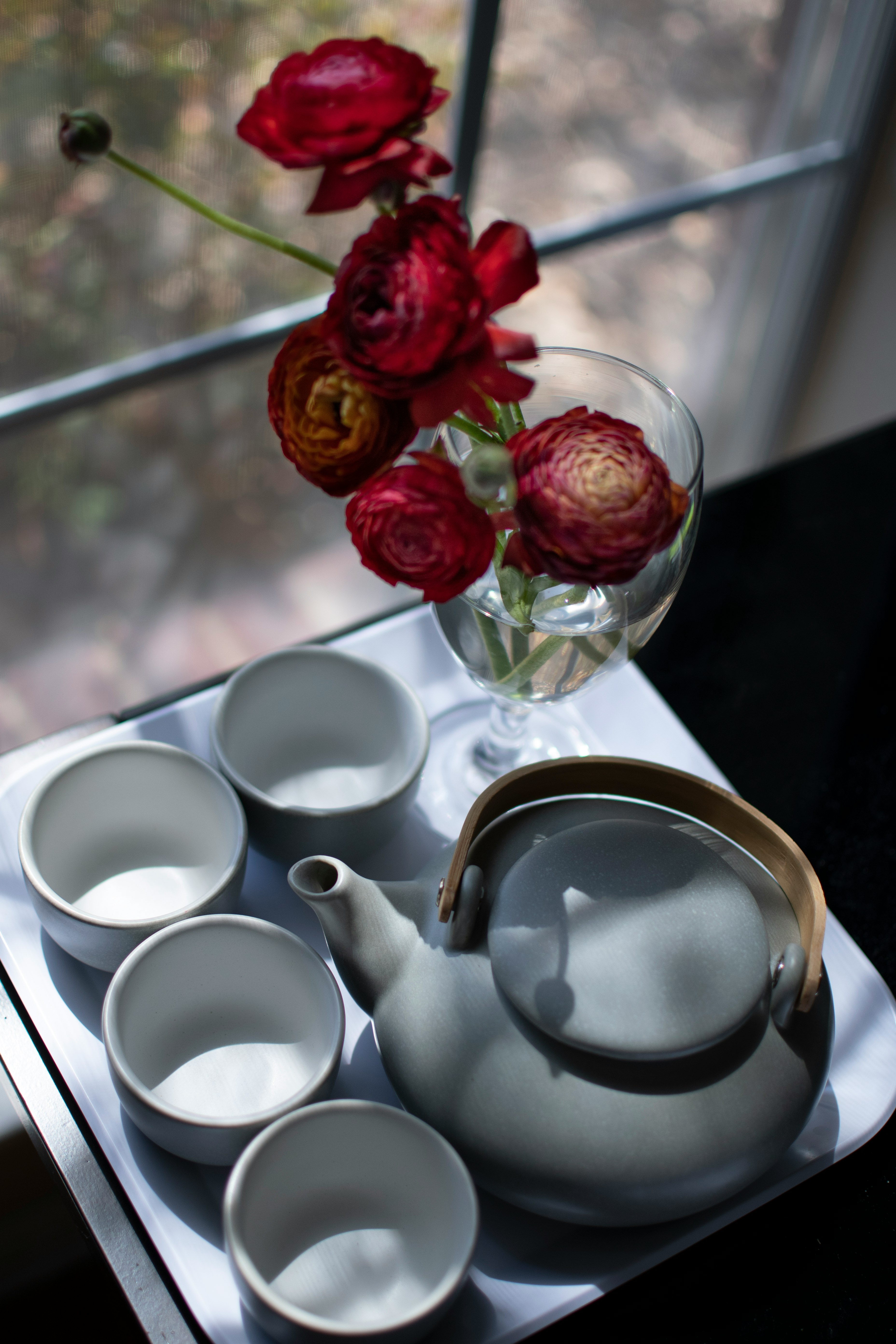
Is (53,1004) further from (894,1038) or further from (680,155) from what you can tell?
(680,155)

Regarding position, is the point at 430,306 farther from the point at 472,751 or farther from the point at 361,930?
the point at 472,751

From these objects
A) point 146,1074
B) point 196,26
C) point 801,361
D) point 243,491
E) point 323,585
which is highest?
point 196,26

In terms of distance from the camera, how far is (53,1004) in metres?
0.54

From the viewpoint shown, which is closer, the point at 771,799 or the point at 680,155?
the point at 771,799

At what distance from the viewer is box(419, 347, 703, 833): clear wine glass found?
51 cm

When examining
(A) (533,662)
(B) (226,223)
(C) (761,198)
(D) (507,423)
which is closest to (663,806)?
(A) (533,662)

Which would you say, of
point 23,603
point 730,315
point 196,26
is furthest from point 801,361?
point 23,603

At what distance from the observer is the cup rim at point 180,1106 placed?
43 cm

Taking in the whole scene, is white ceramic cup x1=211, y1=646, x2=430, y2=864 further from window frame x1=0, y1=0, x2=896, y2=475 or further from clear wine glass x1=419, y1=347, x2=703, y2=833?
window frame x1=0, y1=0, x2=896, y2=475

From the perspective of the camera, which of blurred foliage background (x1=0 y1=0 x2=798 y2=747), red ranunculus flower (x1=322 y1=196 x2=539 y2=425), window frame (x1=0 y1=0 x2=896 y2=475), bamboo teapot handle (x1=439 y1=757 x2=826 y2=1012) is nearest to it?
→ red ranunculus flower (x1=322 y1=196 x2=539 y2=425)

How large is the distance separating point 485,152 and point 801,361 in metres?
0.69

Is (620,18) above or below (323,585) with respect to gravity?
above

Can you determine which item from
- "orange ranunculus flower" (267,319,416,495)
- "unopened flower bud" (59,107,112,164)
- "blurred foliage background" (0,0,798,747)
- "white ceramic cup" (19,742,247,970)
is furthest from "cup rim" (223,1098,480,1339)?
"blurred foliage background" (0,0,798,747)

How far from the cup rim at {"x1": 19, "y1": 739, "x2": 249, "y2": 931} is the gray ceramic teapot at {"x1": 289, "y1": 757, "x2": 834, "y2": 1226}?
0.06 m
